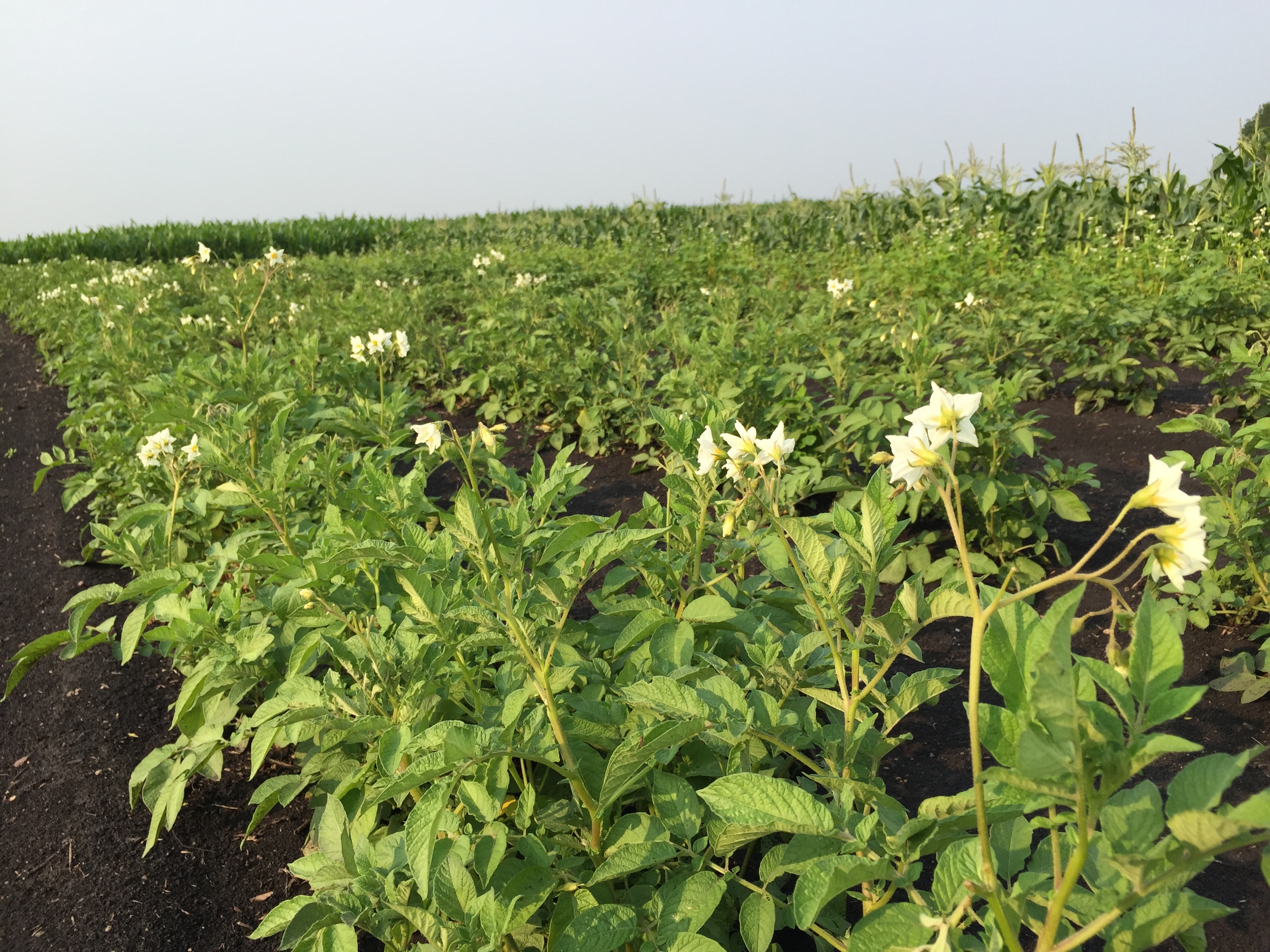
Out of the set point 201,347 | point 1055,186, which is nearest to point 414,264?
point 201,347

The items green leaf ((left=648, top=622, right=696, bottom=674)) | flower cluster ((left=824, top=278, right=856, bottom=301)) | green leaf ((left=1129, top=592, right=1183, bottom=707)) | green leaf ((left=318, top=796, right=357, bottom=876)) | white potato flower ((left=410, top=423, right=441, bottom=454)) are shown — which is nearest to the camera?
green leaf ((left=1129, top=592, right=1183, bottom=707))

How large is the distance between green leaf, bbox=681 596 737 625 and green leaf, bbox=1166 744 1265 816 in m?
0.92

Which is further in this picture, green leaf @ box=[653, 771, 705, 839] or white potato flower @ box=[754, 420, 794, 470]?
white potato flower @ box=[754, 420, 794, 470]

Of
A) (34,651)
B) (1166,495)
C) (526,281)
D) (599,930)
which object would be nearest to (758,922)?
(599,930)

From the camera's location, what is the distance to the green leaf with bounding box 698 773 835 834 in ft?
3.19

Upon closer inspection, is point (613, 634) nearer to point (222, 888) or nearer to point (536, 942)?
point (536, 942)

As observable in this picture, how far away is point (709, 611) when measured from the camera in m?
1.67

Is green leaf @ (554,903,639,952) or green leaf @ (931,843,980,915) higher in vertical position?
green leaf @ (931,843,980,915)

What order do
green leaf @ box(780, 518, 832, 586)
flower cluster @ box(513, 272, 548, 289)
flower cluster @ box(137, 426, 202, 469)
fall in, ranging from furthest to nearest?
flower cluster @ box(513, 272, 548, 289) < flower cluster @ box(137, 426, 202, 469) < green leaf @ box(780, 518, 832, 586)

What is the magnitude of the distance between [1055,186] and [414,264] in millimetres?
9236

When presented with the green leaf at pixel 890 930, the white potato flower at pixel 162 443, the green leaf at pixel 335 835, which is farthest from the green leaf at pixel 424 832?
the white potato flower at pixel 162 443

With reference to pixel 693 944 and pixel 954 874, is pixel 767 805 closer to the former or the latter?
pixel 954 874

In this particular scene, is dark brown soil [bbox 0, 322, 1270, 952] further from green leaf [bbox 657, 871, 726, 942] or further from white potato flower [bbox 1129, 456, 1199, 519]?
white potato flower [bbox 1129, 456, 1199, 519]

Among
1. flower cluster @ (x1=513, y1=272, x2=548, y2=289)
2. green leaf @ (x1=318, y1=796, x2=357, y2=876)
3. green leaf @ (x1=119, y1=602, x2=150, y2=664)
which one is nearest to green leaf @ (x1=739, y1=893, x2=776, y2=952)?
green leaf @ (x1=318, y1=796, x2=357, y2=876)
